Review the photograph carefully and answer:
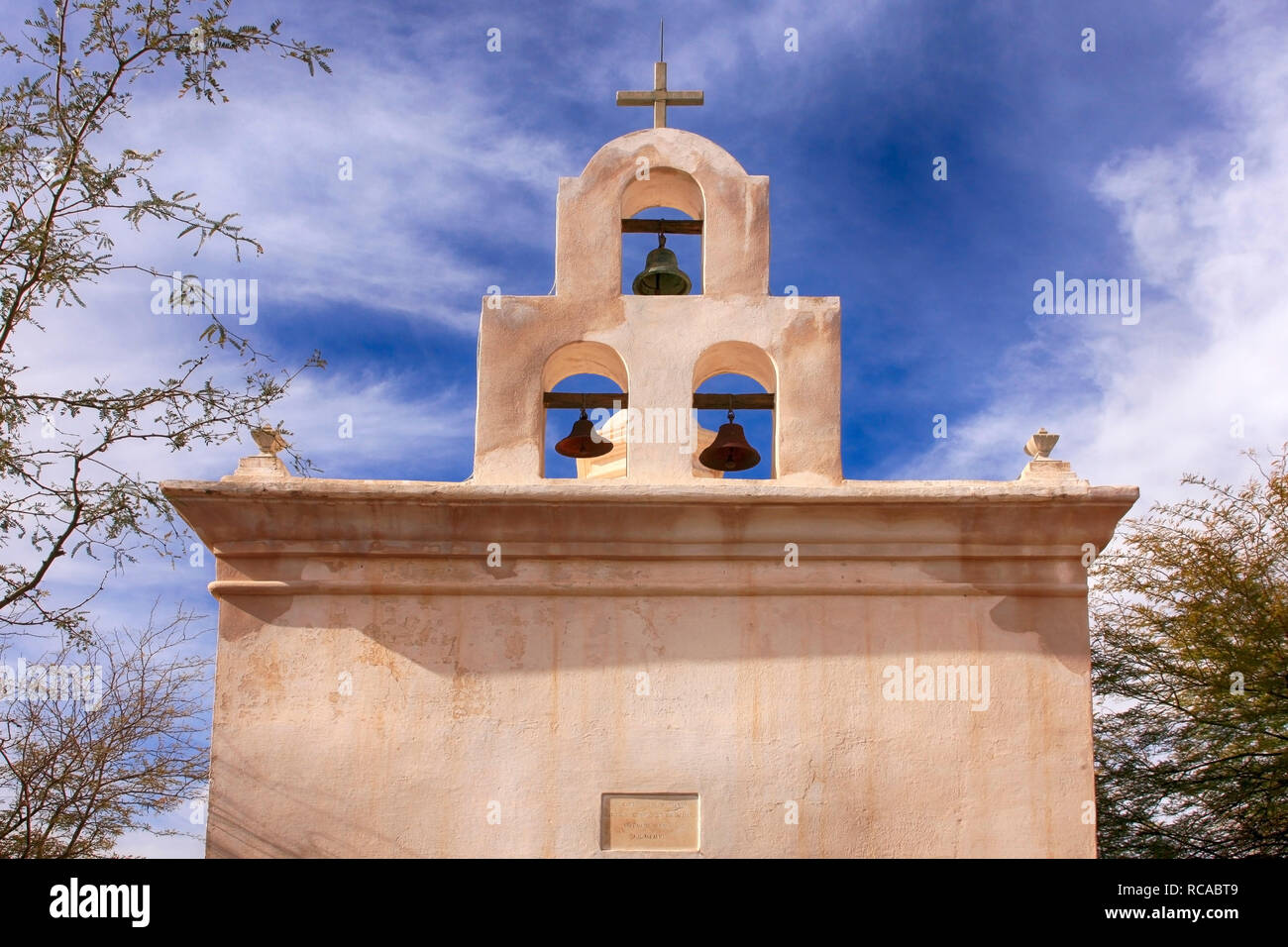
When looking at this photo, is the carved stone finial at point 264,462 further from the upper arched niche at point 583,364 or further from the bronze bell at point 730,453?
the bronze bell at point 730,453

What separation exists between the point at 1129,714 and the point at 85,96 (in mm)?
11358

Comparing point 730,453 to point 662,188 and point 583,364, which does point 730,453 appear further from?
point 662,188

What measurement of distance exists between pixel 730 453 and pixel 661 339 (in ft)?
3.88

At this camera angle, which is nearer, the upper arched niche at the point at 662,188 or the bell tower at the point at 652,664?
the bell tower at the point at 652,664

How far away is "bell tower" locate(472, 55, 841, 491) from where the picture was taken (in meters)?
7.67

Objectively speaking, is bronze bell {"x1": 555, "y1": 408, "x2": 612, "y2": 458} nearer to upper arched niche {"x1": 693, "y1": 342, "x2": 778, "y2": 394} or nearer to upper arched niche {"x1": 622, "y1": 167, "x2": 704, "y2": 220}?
upper arched niche {"x1": 693, "y1": 342, "x2": 778, "y2": 394}

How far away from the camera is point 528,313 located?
7902mm

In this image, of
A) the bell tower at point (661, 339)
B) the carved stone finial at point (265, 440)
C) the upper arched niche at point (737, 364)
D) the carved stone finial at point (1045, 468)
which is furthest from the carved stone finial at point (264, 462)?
the carved stone finial at point (1045, 468)

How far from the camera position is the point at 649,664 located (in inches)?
286

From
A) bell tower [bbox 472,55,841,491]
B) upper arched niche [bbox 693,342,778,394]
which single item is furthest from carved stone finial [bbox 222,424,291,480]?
upper arched niche [bbox 693,342,778,394]

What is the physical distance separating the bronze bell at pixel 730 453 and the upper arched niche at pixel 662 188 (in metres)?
1.05

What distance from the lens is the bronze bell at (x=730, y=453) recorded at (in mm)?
8648

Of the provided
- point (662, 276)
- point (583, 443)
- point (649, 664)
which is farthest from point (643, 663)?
point (662, 276)

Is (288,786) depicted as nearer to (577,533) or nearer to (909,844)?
(577,533)
